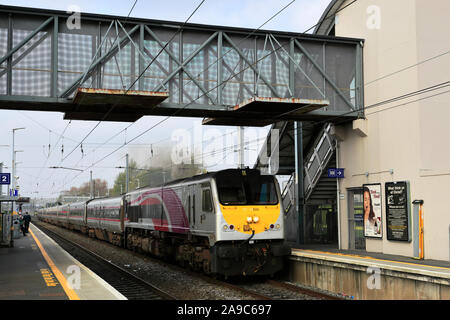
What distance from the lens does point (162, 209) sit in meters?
19.6

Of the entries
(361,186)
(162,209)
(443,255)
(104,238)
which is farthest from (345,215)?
(104,238)

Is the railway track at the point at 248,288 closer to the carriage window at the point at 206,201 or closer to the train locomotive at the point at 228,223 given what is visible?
the train locomotive at the point at 228,223

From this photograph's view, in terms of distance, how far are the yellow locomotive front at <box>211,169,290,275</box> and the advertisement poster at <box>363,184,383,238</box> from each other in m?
3.96

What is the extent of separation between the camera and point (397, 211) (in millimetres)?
Result: 16234

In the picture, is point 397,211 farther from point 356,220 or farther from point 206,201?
point 206,201

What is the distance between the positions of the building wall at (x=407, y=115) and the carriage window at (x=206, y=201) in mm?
6087

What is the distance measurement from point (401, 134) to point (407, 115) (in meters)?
0.64

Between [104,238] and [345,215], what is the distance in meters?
18.6

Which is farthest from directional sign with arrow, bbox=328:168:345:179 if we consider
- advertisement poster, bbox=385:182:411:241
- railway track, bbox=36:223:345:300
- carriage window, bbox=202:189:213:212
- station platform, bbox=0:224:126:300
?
station platform, bbox=0:224:126:300

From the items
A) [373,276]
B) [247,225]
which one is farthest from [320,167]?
[373,276]

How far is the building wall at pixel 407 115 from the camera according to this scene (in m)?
15.1

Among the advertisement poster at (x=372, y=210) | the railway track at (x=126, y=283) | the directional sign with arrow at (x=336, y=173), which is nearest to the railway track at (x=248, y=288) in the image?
Result: the railway track at (x=126, y=283)

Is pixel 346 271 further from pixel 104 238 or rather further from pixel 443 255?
pixel 104 238

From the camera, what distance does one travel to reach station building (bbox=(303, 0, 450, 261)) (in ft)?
50.1
